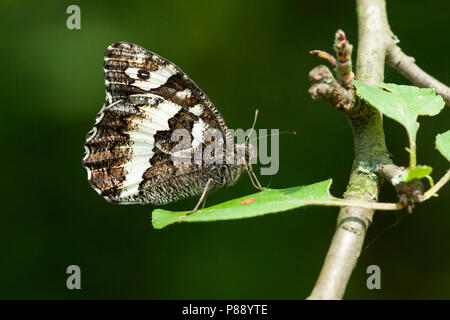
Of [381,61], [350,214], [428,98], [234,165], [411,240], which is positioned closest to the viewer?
[350,214]

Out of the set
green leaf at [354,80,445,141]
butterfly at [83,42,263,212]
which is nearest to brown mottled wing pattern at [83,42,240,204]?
butterfly at [83,42,263,212]

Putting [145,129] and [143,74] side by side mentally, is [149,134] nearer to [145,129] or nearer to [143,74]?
[145,129]

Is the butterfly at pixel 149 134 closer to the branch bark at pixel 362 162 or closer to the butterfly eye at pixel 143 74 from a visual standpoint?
the butterfly eye at pixel 143 74

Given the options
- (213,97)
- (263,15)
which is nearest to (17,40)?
(213,97)

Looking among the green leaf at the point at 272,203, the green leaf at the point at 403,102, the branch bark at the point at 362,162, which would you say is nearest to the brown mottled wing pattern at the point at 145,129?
the branch bark at the point at 362,162

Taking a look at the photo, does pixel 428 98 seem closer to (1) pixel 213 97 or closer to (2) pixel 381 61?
(2) pixel 381 61

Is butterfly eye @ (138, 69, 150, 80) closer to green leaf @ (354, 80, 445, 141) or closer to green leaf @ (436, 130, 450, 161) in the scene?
green leaf @ (354, 80, 445, 141)
